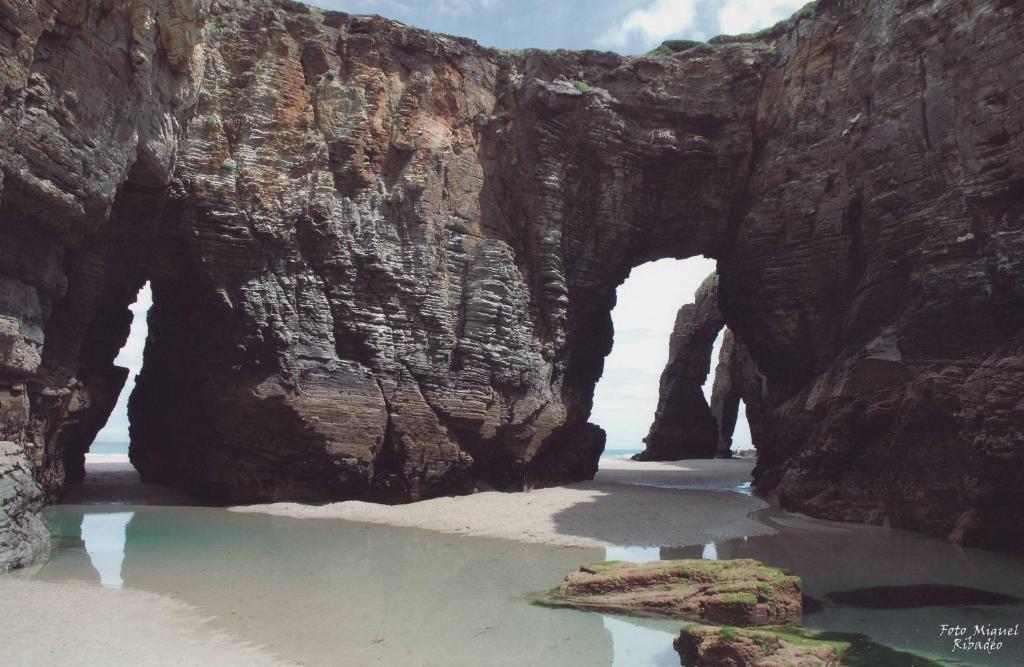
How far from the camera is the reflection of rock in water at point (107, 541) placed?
9.99 metres

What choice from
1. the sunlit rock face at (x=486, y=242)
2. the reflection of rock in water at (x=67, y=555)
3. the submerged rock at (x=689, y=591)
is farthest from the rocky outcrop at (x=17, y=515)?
the submerged rock at (x=689, y=591)

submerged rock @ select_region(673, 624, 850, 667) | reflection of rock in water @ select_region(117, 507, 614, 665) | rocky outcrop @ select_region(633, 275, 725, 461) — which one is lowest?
reflection of rock in water @ select_region(117, 507, 614, 665)

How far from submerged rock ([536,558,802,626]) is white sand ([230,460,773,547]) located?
3.89 m

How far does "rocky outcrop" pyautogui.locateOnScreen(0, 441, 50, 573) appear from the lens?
9.67m

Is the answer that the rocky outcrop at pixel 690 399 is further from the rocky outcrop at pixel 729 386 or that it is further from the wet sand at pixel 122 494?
the wet sand at pixel 122 494

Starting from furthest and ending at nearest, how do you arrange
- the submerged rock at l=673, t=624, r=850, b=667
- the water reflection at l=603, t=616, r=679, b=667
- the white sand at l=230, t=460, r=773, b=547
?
the white sand at l=230, t=460, r=773, b=547, the water reflection at l=603, t=616, r=679, b=667, the submerged rock at l=673, t=624, r=850, b=667

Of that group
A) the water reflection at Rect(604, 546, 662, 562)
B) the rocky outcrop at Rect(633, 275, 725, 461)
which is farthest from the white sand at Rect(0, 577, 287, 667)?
the rocky outcrop at Rect(633, 275, 725, 461)

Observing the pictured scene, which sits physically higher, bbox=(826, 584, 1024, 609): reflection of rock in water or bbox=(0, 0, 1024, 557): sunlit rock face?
bbox=(0, 0, 1024, 557): sunlit rock face

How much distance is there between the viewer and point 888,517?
15758 mm

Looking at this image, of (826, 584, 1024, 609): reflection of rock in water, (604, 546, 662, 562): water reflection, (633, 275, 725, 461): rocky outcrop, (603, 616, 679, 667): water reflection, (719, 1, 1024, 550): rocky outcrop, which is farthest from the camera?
(633, 275, 725, 461): rocky outcrop

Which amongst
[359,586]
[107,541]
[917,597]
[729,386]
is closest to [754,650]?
[917,597]

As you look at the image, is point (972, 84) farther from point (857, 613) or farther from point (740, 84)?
point (857, 613)

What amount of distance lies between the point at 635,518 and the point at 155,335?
14.4m

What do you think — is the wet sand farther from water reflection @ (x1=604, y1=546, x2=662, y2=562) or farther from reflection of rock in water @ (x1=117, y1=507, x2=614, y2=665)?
water reflection @ (x1=604, y1=546, x2=662, y2=562)
